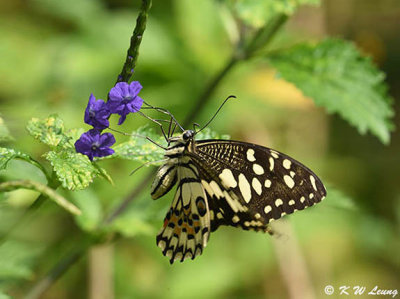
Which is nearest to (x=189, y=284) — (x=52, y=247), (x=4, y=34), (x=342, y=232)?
(x=52, y=247)

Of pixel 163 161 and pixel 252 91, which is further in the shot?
pixel 252 91

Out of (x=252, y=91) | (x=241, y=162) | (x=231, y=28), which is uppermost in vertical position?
(x=252, y=91)

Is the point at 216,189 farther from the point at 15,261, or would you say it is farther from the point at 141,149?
the point at 15,261

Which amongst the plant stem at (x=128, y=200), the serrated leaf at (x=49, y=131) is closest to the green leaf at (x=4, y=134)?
the serrated leaf at (x=49, y=131)

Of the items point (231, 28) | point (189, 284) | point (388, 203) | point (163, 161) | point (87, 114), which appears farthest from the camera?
point (388, 203)

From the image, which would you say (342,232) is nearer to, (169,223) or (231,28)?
(231,28)

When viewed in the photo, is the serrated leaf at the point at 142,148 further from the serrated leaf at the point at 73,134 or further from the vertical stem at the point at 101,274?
the vertical stem at the point at 101,274
